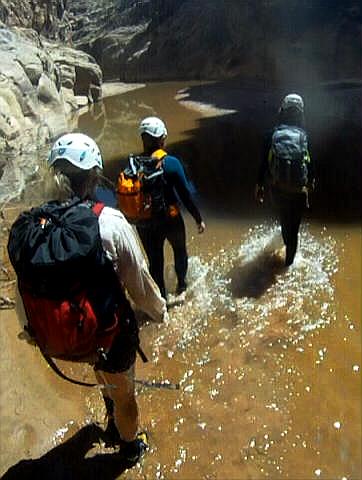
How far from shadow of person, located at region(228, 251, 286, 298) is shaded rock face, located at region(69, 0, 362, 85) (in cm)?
1805

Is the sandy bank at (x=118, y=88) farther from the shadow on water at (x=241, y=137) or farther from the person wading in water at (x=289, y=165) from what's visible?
the person wading in water at (x=289, y=165)

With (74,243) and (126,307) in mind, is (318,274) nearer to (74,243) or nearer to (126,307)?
(126,307)

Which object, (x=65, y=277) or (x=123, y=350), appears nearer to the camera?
(x=65, y=277)

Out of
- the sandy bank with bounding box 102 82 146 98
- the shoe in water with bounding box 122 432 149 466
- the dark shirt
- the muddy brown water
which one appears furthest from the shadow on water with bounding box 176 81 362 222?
the sandy bank with bounding box 102 82 146 98

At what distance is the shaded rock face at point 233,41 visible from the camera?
2312cm

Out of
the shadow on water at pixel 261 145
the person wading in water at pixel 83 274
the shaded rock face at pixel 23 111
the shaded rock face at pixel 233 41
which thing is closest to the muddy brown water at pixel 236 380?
the person wading in water at pixel 83 274

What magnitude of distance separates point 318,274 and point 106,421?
3.11 m

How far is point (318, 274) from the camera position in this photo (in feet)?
19.4

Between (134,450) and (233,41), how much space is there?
91.8ft

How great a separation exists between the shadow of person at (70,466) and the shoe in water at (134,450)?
0.17 ft

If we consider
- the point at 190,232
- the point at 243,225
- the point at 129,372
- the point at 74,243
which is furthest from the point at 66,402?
the point at 243,225

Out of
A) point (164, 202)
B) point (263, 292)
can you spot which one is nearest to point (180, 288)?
point (263, 292)

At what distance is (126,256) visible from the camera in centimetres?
258

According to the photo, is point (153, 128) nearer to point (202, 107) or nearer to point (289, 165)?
point (289, 165)
